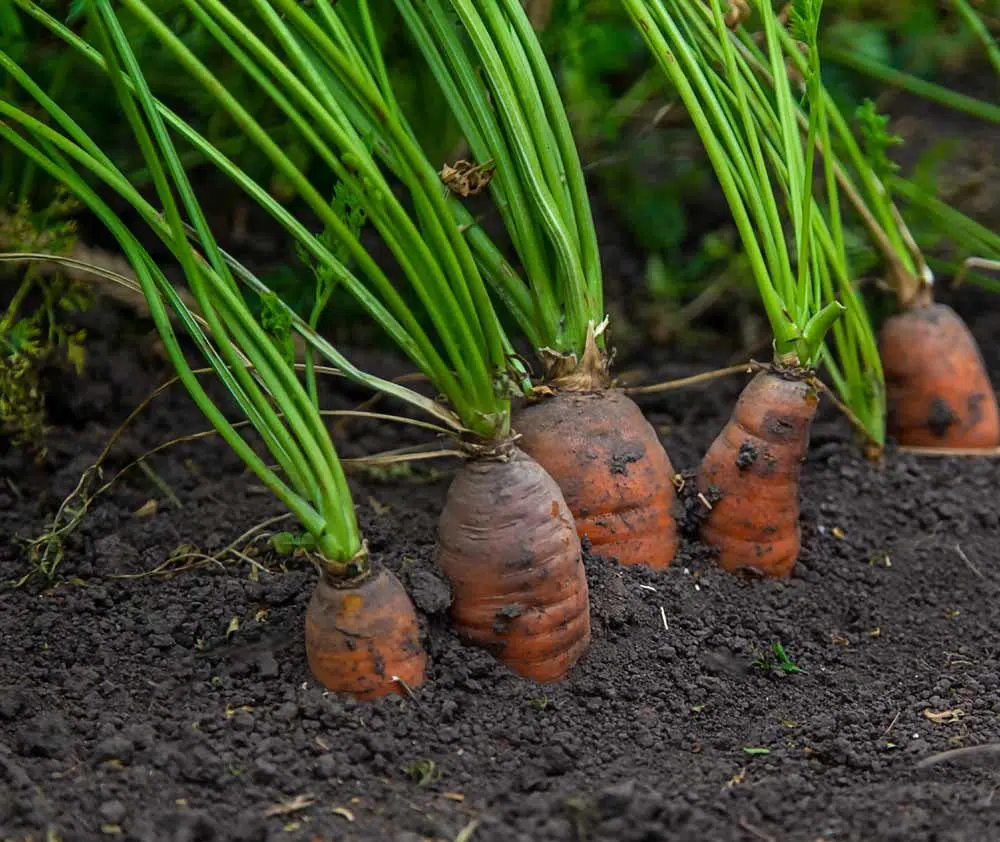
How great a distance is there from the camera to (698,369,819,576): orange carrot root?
5.46ft

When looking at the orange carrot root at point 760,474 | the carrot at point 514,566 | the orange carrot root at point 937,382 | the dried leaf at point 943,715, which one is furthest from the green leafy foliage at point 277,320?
the orange carrot root at point 937,382

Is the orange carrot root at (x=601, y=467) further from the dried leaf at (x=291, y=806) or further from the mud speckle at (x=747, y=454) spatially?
the dried leaf at (x=291, y=806)

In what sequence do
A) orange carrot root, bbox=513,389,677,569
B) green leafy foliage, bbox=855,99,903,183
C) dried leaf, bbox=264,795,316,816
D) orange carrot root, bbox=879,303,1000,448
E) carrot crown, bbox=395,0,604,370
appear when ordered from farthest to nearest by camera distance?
orange carrot root, bbox=879,303,1000,448, green leafy foliage, bbox=855,99,903,183, orange carrot root, bbox=513,389,677,569, carrot crown, bbox=395,0,604,370, dried leaf, bbox=264,795,316,816

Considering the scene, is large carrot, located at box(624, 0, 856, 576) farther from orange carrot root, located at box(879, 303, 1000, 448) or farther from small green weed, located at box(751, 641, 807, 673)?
orange carrot root, located at box(879, 303, 1000, 448)

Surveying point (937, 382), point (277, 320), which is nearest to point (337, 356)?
point (277, 320)

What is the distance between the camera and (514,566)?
4.76 ft

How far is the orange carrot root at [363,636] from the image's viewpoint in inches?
53.7

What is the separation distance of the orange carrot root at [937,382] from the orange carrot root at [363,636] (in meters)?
1.08

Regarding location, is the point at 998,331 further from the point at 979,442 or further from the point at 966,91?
the point at 966,91

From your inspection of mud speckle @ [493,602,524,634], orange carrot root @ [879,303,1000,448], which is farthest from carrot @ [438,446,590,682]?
orange carrot root @ [879,303,1000,448]

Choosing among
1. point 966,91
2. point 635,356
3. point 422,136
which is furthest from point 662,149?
point 966,91

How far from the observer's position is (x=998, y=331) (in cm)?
256

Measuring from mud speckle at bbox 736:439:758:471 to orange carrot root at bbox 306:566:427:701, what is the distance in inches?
20.6

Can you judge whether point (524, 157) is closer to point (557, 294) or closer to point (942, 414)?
point (557, 294)
